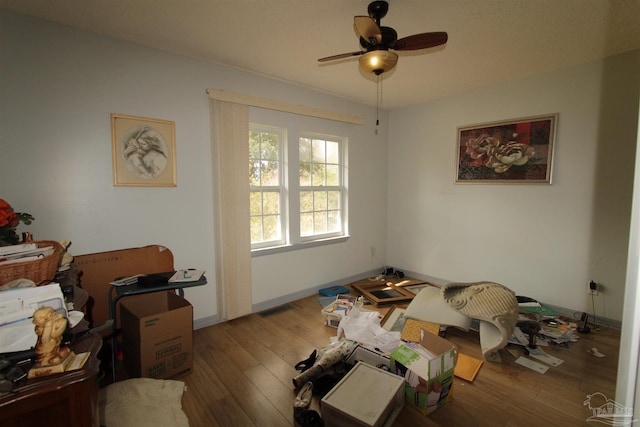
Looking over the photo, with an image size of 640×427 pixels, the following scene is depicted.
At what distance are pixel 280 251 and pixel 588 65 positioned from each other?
3.62 m

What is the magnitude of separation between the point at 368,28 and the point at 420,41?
14.9 inches

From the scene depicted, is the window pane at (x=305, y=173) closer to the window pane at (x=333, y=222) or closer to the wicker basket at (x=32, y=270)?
the window pane at (x=333, y=222)

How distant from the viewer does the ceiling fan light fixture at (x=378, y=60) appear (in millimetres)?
1771

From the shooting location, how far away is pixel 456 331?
107 inches

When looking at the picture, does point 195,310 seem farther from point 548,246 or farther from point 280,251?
point 548,246

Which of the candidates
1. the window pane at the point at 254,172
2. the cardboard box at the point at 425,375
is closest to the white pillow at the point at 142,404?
the cardboard box at the point at 425,375

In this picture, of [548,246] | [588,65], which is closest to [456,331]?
[548,246]

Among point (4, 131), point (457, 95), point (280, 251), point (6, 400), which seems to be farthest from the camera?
point (457, 95)

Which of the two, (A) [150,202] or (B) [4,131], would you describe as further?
(A) [150,202]

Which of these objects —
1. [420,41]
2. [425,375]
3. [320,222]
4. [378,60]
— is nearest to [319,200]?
[320,222]

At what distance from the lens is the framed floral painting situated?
3027 millimetres

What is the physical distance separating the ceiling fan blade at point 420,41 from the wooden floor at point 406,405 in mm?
2309

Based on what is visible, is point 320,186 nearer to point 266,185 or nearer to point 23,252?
point 266,185

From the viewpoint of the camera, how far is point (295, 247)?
3.45 metres
